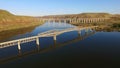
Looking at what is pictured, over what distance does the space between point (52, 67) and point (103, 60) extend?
1693 cm

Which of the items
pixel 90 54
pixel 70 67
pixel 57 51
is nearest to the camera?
pixel 70 67

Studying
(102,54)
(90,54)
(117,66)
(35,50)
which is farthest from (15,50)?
(117,66)

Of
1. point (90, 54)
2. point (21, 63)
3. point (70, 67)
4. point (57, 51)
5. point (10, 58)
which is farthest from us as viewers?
point (57, 51)

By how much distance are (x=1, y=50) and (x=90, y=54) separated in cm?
3359

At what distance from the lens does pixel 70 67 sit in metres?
46.6

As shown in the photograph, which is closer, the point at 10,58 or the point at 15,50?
the point at 10,58

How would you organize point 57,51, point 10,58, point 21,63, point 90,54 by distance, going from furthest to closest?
1. point 57,51
2. point 90,54
3. point 10,58
4. point 21,63

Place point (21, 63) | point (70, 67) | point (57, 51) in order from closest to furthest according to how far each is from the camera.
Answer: point (70, 67) < point (21, 63) < point (57, 51)

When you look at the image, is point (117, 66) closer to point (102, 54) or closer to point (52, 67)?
point (102, 54)

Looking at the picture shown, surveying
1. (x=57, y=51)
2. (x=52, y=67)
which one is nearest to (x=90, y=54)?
(x=57, y=51)

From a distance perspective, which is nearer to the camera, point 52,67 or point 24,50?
point 52,67

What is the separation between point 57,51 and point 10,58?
58.0 ft

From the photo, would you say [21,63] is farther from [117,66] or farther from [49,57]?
[117,66]

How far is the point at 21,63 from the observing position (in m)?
49.9
